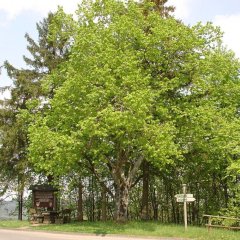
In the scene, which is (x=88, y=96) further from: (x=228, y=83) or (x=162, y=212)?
(x=162, y=212)

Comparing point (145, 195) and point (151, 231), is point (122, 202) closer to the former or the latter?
point (151, 231)

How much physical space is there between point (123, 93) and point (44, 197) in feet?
33.9

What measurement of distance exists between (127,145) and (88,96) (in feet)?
12.7

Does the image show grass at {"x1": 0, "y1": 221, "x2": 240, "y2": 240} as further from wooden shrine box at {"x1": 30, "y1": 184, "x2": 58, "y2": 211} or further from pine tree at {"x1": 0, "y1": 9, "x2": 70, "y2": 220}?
pine tree at {"x1": 0, "y1": 9, "x2": 70, "y2": 220}

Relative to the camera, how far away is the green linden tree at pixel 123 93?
22516 millimetres

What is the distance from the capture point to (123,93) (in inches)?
926

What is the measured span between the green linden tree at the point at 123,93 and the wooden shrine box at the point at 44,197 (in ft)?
11.6

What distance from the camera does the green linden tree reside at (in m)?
22.5

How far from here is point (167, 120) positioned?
25547 millimetres

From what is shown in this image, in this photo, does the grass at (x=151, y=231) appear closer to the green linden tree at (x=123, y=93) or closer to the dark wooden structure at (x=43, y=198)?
the green linden tree at (x=123, y=93)

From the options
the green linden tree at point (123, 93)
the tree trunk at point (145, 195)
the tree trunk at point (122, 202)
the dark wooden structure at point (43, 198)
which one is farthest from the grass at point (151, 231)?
the tree trunk at point (145, 195)

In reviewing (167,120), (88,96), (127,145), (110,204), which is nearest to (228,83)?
(167,120)

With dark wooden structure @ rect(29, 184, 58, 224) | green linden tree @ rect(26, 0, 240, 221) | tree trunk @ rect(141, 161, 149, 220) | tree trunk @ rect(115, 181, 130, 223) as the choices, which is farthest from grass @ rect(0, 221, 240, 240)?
tree trunk @ rect(141, 161, 149, 220)

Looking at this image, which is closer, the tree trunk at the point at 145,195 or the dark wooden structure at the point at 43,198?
the dark wooden structure at the point at 43,198
